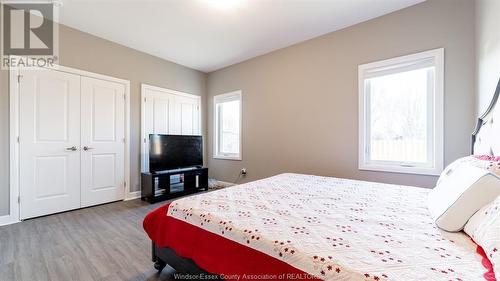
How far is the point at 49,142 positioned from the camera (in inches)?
117

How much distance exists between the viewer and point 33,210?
112 inches

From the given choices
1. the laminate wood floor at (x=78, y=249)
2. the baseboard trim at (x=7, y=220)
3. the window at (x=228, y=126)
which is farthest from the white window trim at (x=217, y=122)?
the baseboard trim at (x=7, y=220)

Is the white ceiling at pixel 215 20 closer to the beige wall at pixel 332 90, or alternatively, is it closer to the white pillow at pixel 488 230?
the beige wall at pixel 332 90

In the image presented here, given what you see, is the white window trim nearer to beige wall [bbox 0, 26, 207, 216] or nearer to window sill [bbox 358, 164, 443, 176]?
beige wall [bbox 0, 26, 207, 216]

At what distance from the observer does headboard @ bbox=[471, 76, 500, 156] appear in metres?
1.54

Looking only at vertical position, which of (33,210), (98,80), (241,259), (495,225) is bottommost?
(33,210)

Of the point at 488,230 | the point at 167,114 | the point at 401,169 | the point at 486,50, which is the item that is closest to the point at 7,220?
the point at 167,114

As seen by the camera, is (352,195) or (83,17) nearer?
(352,195)

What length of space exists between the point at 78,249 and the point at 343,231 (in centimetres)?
238

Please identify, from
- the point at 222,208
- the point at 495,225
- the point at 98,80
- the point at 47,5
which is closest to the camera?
the point at 495,225

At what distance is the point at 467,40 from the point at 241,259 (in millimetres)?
3085

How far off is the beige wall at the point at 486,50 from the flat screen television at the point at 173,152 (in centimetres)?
403

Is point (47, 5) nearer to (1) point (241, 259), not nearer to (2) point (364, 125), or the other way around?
(1) point (241, 259)

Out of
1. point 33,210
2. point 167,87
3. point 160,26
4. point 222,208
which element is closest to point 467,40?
point 222,208
